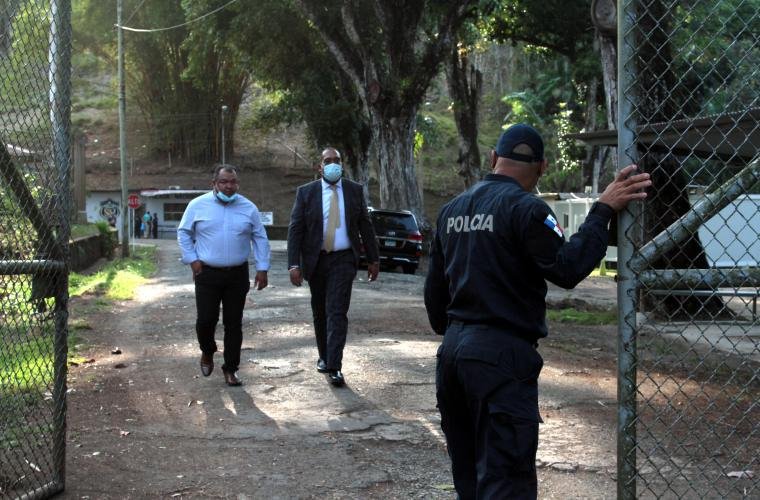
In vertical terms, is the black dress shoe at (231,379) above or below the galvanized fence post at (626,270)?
below

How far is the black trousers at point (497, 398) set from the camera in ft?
11.0

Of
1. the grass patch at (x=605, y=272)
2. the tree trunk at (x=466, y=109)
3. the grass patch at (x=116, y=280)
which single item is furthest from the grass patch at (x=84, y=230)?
the grass patch at (x=605, y=272)

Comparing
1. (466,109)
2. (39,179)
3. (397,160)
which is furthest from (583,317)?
(466,109)

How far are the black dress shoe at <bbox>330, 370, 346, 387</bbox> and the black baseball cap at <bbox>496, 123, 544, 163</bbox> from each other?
4329 millimetres

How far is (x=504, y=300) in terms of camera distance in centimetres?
349

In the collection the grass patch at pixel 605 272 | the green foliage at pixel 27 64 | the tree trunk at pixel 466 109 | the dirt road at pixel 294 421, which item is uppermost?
the tree trunk at pixel 466 109

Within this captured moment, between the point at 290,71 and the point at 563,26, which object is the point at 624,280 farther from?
the point at 290,71

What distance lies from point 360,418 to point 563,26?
2096 centimetres

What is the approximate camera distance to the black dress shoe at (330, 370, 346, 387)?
767 centimetres

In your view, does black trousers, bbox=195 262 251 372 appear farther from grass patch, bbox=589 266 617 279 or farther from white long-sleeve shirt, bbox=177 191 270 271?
grass patch, bbox=589 266 617 279

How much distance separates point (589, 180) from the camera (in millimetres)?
35938

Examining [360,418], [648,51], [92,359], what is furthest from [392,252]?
[360,418]

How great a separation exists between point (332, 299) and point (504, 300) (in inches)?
169

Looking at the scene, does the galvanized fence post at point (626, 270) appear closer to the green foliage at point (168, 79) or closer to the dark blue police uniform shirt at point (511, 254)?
the dark blue police uniform shirt at point (511, 254)
